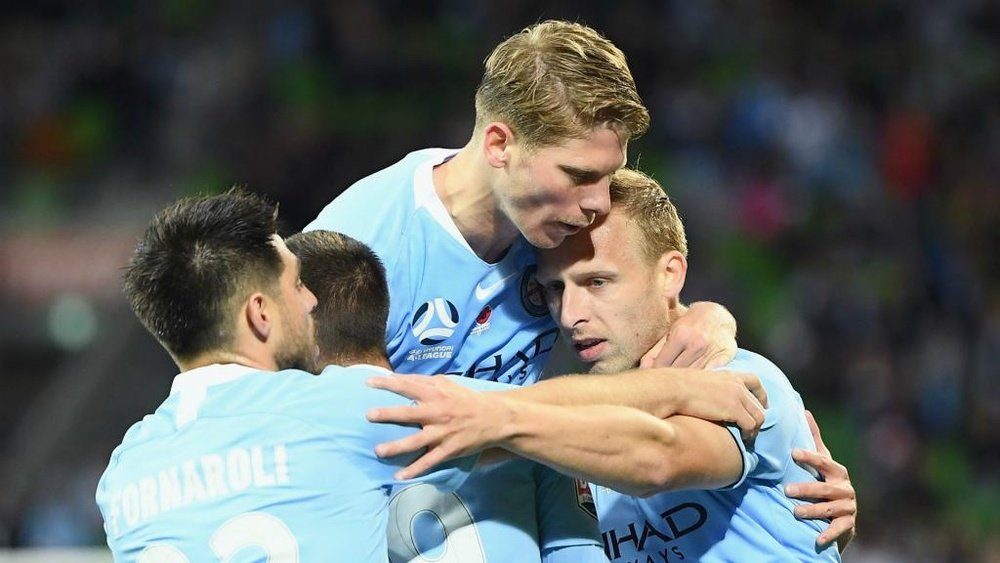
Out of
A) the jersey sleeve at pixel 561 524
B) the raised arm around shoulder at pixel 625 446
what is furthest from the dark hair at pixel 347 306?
the jersey sleeve at pixel 561 524

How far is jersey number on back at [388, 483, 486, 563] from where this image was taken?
3.65 meters

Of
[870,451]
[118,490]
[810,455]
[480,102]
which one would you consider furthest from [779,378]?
[870,451]

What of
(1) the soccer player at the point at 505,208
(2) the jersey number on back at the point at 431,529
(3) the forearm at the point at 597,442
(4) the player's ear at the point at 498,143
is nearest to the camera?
(3) the forearm at the point at 597,442

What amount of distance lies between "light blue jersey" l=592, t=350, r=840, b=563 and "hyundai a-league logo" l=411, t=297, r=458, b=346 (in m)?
0.90

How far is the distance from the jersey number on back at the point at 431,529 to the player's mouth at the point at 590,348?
0.97m

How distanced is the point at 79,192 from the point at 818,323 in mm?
A: 6517

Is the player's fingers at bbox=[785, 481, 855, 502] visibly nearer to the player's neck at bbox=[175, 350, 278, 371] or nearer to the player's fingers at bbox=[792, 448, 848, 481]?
the player's fingers at bbox=[792, 448, 848, 481]

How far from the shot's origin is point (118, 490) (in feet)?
11.5

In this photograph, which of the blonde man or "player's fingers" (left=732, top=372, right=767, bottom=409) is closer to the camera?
"player's fingers" (left=732, top=372, right=767, bottom=409)

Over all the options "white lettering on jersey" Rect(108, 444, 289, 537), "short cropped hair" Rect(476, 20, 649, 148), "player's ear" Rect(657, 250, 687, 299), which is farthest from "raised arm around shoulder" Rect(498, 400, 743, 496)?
"short cropped hair" Rect(476, 20, 649, 148)

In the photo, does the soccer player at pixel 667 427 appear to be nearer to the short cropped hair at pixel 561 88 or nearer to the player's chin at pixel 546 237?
the player's chin at pixel 546 237

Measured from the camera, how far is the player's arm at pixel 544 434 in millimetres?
3400

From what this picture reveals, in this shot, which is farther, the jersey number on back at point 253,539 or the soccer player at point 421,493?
the soccer player at point 421,493

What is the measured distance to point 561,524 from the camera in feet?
12.6
